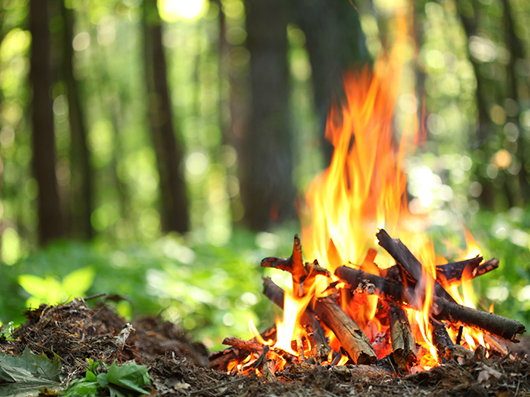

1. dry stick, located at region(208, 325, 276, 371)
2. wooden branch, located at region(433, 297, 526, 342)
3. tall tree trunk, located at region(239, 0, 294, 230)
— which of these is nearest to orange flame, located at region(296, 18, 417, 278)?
Answer: wooden branch, located at region(433, 297, 526, 342)

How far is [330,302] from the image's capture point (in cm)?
287

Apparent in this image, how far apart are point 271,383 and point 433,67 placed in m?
11.3

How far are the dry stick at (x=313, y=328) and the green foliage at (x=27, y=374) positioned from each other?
1.39 m

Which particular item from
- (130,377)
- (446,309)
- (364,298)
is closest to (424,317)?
(446,309)

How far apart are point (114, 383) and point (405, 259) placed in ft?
5.86

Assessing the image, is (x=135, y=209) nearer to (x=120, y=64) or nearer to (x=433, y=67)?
(x=120, y=64)

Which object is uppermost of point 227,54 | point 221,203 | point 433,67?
point 227,54

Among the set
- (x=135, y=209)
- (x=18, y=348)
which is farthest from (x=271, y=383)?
(x=135, y=209)

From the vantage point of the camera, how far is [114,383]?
2059 mm

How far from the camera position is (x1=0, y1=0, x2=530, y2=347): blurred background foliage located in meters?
5.23

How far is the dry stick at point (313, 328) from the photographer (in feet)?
8.38

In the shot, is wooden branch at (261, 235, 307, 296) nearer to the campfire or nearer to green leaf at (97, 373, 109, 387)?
the campfire

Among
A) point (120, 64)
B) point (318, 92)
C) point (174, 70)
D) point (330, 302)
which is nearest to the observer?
point (330, 302)

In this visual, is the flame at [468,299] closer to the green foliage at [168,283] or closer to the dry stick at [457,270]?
the dry stick at [457,270]
